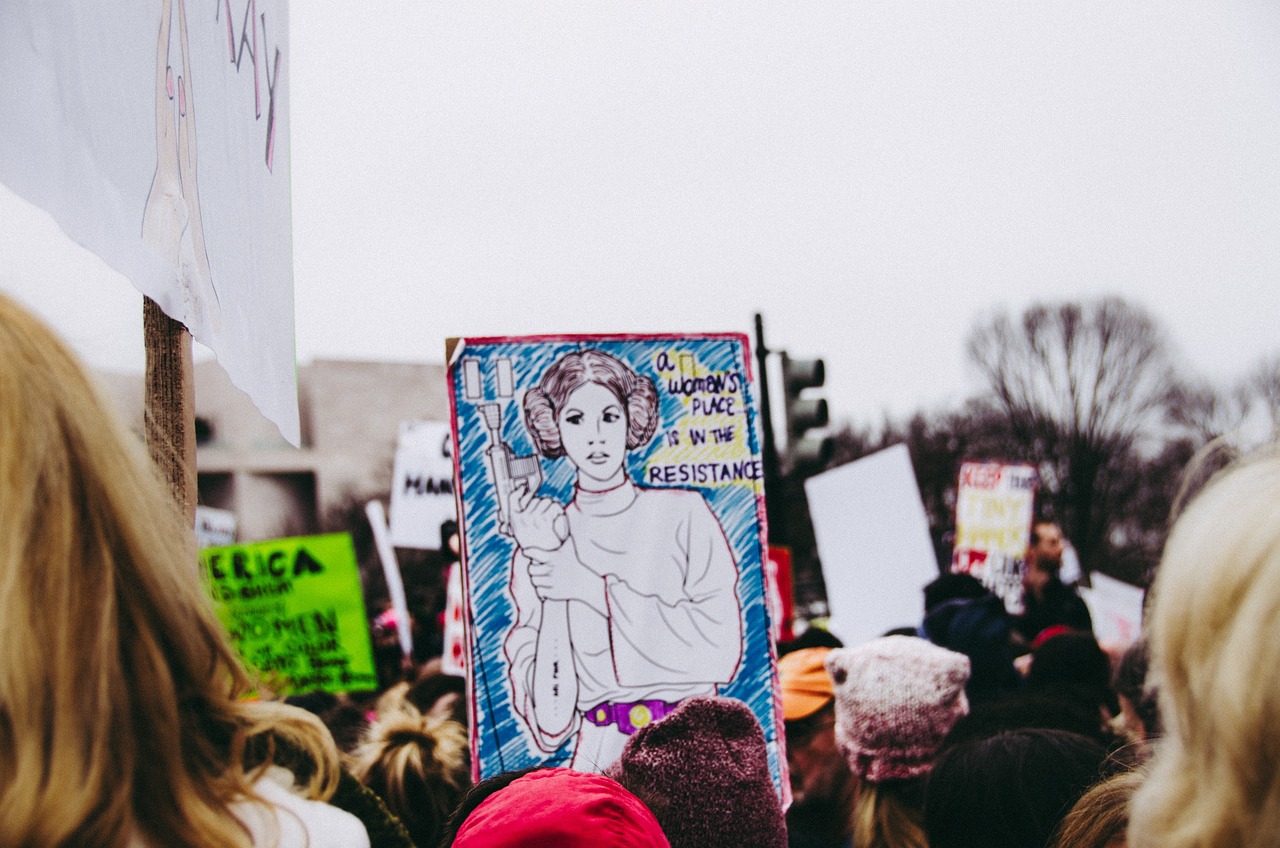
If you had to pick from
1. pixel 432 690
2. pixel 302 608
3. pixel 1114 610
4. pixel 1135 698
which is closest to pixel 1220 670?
pixel 1135 698

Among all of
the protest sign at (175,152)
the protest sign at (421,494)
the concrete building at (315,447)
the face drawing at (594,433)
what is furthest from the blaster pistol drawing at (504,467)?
the concrete building at (315,447)

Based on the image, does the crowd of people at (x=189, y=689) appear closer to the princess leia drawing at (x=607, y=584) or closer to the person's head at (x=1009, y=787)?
the person's head at (x=1009, y=787)

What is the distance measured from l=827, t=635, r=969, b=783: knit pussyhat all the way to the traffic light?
4612mm

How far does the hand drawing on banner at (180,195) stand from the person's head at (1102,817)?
Result: 1782 millimetres

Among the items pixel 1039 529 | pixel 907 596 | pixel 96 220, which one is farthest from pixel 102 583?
pixel 1039 529

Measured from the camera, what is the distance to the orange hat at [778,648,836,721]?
3.31 m

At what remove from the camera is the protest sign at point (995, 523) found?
822 centimetres

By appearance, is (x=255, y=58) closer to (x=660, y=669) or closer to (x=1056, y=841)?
A: (x=660, y=669)

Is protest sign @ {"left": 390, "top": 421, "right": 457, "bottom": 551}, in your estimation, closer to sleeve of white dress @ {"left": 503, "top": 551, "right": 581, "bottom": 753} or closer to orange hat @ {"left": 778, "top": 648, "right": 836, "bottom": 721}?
orange hat @ {"left": 778, "top": 648, "right": 836, "bottom": 721}

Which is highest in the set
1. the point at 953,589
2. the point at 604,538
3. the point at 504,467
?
the point at 504,467

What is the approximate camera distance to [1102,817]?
1870 mm

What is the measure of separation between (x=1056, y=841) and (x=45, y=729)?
5.95 ft

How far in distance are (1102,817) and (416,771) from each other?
75.6 inches

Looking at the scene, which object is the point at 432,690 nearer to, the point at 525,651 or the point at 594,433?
the point at 525,651
